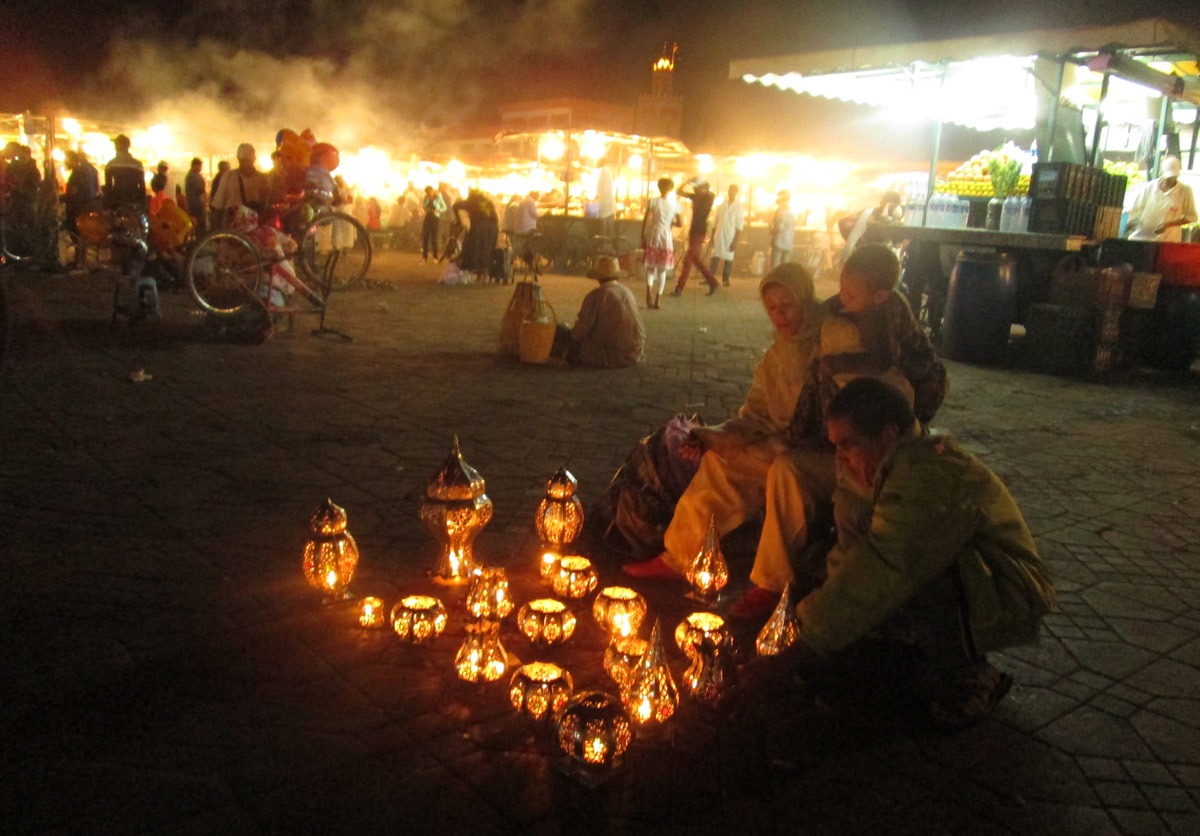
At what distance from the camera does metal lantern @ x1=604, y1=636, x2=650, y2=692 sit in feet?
9.39

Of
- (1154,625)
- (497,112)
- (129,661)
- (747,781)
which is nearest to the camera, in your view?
(747,781)

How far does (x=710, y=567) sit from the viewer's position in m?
3.64

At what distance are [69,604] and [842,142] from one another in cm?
2618

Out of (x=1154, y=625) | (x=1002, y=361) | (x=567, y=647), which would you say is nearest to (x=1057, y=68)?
(x=1002, y=361)

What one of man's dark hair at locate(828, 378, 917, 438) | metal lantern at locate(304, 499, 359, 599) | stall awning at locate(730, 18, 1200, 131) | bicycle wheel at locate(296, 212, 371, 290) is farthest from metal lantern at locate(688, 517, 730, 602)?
stall awning at locate(730, 18, 1200, 131)

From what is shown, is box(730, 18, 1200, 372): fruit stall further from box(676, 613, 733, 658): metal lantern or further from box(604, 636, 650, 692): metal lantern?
box(604, 636, 650, 692): metal lantern

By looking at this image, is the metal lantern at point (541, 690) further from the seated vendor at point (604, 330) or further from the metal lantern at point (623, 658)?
the seated vendor at point (604, 330)

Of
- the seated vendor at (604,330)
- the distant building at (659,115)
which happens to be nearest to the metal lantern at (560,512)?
the seated vendor at (604,330)

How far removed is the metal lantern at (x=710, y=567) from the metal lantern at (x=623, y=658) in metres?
0.69

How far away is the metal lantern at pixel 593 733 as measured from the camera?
2471 millimetres

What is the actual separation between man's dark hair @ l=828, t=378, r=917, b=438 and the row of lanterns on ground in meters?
0.77

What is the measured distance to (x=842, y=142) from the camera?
26.5 metres

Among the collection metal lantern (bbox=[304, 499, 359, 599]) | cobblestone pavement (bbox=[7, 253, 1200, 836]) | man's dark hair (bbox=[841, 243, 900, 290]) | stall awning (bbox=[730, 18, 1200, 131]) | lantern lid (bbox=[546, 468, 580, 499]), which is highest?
stall awning (bbox=[730, 18, 1200, 131])

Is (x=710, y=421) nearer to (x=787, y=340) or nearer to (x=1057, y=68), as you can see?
(x=787, y=340)
